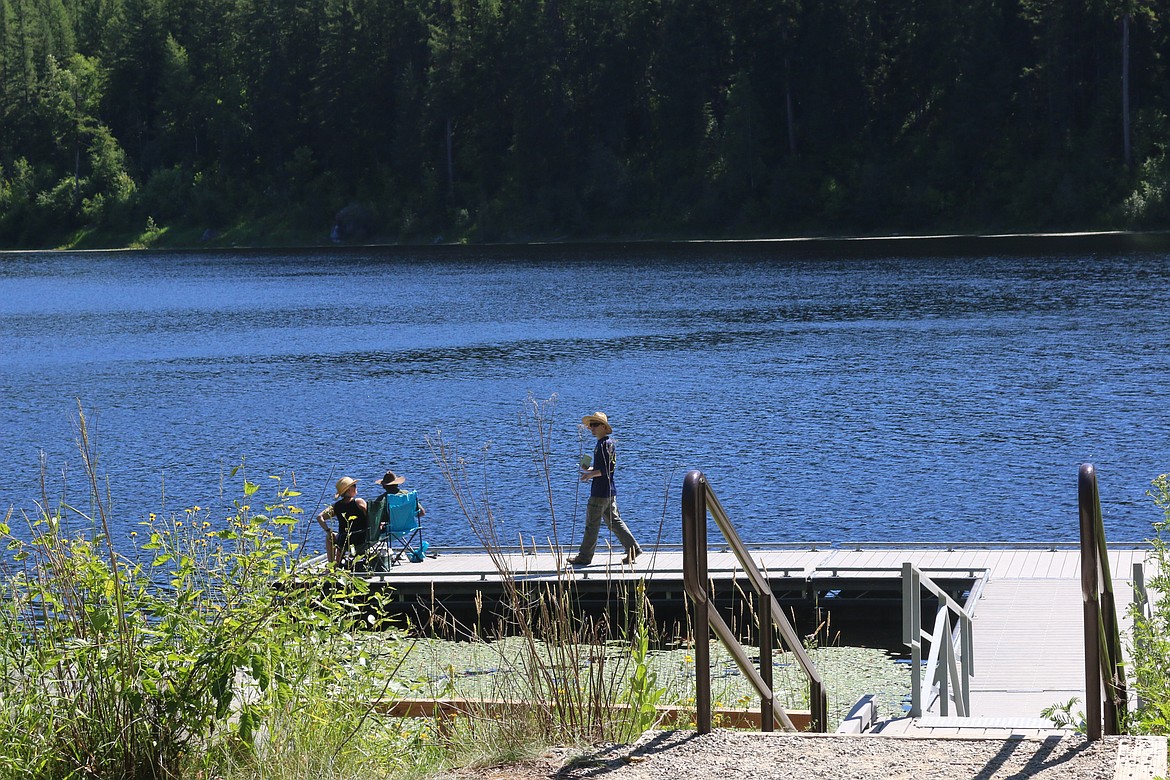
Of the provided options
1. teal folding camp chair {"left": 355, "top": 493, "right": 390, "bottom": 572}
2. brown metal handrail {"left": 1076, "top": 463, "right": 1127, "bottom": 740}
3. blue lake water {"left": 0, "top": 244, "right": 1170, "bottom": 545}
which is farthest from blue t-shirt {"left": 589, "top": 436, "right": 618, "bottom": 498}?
brown metal handrail {"left": 1076, "top": 463, "right": 1127, "bottom": 740}

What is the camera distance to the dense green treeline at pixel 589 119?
250 ft

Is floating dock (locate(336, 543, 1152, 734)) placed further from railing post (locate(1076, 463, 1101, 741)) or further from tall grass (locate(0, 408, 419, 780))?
railing post (locate(1076, 463, 1101, 741))

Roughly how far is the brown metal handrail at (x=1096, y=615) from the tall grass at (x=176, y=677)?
93.8 inches

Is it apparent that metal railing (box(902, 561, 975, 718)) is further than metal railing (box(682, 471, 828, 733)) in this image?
Yes

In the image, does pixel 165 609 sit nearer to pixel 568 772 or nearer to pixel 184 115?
pixel 568 772

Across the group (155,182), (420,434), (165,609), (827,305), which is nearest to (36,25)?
(155,182)

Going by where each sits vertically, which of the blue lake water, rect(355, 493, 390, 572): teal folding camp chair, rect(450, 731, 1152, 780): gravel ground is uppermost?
rect(450, 731, 1152, 780): gravel ground

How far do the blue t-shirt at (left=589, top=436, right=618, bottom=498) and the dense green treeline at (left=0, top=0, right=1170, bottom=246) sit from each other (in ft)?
209

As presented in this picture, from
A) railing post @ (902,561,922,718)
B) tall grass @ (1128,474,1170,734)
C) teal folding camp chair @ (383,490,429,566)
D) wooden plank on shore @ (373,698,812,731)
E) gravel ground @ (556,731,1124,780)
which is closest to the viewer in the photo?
gravel ground @ (556,731,1124,780)

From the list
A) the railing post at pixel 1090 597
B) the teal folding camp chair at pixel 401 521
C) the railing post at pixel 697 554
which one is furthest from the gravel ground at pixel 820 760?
the teal folding camp chair at pixel 401 521

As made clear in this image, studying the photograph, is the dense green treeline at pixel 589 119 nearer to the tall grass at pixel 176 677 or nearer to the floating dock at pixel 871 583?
the floating dock at pixel 871 583

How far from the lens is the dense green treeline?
250 ft

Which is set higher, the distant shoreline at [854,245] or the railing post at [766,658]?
the railing post at [766,658]

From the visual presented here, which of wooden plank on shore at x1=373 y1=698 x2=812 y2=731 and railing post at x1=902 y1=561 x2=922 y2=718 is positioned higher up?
wooden plank on shore at x1=373 y1=698 x2=812 y2=731
